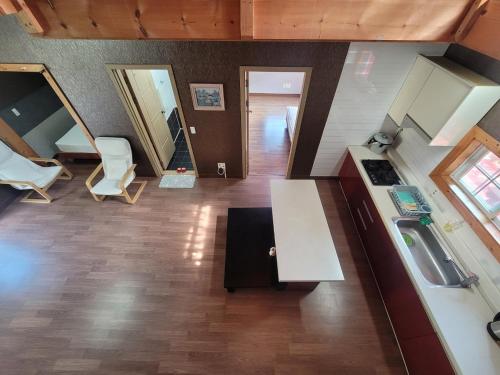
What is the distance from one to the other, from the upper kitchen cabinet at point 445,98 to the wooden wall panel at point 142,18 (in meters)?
2.01

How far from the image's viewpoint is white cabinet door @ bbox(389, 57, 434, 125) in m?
2.27

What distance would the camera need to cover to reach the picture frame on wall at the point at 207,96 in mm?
2729

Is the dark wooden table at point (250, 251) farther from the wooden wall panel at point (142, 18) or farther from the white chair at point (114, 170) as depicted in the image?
the wooden wall panel at point (142, 18)

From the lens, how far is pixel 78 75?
268cm

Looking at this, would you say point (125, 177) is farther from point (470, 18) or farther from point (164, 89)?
point (470, 18)

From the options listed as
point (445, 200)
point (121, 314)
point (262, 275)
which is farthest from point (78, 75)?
point (445, 200)

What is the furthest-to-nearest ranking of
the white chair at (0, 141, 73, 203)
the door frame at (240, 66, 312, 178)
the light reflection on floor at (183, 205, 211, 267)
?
the white chair at (0, 141, 73, 203) < the light reflection on floor at (183, 205, 211, 267) < the door frame at (240, 66, 312, 178)

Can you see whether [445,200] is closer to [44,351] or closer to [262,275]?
[262,275]

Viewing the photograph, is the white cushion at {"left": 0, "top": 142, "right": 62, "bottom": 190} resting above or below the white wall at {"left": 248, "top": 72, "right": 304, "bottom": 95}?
below

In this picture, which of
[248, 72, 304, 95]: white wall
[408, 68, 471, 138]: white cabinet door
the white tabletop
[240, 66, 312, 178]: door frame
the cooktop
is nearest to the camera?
[408, 68, 471, 138]: white cabinet door

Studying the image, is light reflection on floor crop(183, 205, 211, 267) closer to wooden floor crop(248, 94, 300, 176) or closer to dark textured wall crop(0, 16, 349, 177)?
wooden floor crop(248, 94, 300, 176)

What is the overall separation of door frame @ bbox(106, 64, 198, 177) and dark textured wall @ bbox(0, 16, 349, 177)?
64 millimetres

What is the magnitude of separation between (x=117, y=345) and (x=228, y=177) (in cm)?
275

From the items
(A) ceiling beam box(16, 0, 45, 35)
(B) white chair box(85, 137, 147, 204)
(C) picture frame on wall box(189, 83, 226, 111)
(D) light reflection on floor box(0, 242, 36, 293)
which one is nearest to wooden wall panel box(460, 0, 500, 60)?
(C) picture frame on wall box(189, 83, 226, 111)
